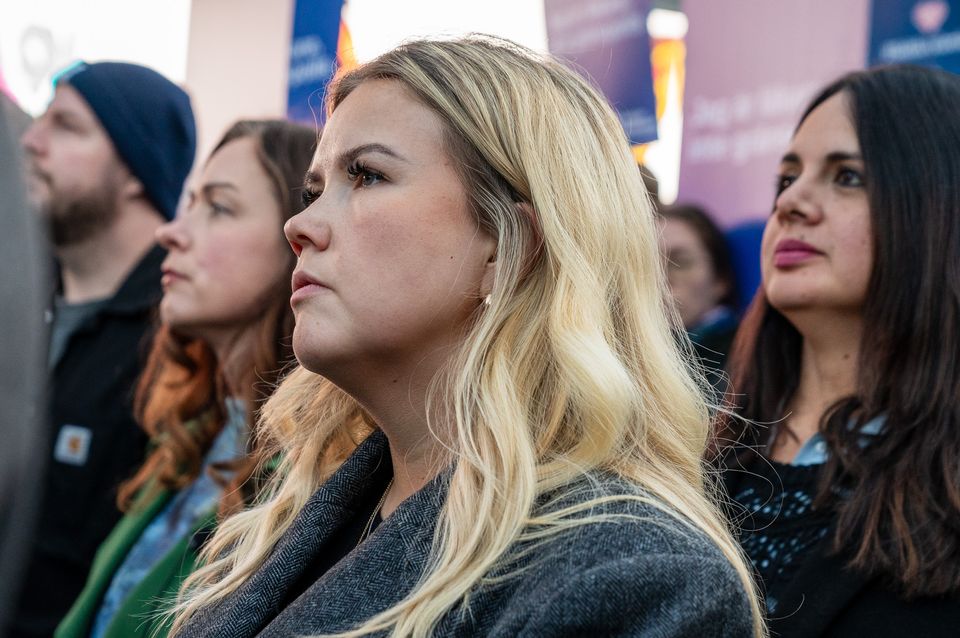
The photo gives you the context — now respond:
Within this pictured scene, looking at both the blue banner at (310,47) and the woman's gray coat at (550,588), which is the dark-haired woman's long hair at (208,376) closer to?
the woman's gray coat at (550,588)

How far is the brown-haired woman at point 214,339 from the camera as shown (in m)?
3.00

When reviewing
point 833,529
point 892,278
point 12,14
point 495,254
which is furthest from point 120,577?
point 12,14

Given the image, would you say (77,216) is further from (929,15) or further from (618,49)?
(929,15)

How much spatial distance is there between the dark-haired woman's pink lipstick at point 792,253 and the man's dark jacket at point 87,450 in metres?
1.99

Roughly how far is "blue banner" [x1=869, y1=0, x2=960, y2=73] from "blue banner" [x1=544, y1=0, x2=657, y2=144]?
1178 millimetres

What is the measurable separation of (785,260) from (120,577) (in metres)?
1.84

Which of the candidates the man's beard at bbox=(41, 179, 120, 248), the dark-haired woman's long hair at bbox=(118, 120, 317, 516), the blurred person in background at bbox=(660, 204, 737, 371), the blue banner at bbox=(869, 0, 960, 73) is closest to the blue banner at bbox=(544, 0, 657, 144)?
the blurred person in background at bbox=(660, 204, 737, 371)

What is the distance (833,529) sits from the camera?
2.25 meters

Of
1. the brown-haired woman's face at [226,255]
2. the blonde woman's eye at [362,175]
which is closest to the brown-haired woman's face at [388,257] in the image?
the blonde woman's eye at [362,175]

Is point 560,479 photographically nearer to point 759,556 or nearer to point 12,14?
point 759,556

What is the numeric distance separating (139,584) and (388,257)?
142 centimetres

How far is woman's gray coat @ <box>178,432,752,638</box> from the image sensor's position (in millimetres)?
1418

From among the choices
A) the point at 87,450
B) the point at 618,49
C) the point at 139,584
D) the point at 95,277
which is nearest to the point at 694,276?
the point at 618,49

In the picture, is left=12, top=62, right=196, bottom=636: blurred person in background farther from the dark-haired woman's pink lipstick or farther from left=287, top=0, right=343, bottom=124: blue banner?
left=287, top=0, right=343, bottom=124: blue banner
